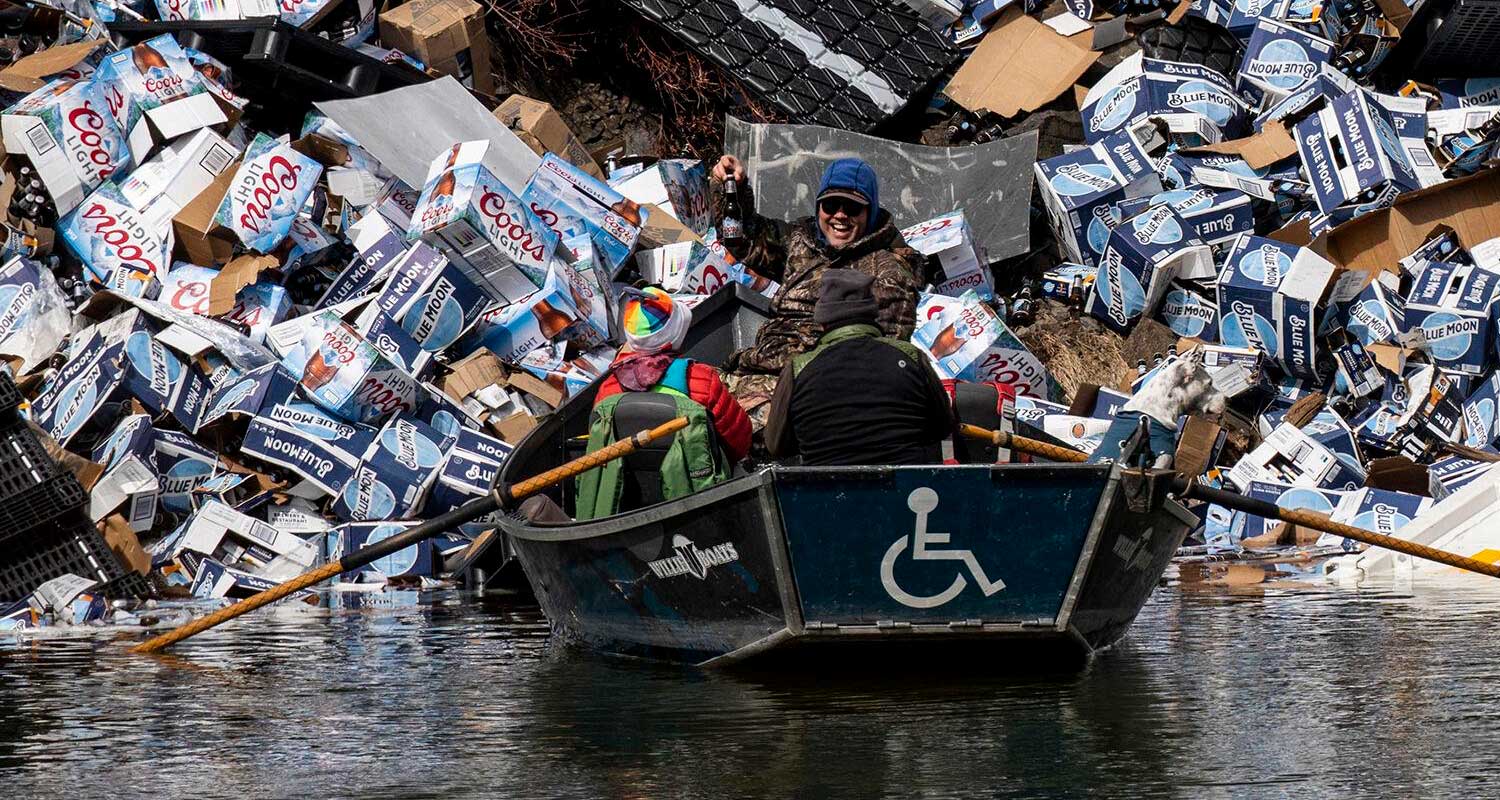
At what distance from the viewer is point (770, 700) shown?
5648 mm

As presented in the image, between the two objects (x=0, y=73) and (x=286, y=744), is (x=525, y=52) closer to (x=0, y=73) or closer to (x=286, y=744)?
(x=0, y=73)

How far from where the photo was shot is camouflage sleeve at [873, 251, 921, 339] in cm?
758

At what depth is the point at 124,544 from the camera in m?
8.36

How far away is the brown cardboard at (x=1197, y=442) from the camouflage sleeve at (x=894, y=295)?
2171mm

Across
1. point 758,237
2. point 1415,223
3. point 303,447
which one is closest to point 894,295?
point 303,447

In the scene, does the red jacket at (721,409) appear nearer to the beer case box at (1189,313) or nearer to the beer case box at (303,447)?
the beer case box at (303,447)

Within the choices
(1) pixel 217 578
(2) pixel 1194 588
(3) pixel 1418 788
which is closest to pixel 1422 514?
(2) pixel 1194 588

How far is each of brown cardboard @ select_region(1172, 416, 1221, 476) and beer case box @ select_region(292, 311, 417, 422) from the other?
146 inches

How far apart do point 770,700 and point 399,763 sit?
126 centimetres

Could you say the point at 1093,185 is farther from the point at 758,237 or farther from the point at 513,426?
the point at 513,426

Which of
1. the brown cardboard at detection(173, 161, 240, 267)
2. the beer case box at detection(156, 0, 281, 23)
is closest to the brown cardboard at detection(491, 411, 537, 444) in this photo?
the brown cardboard at detection(173, 161, 240, 267)

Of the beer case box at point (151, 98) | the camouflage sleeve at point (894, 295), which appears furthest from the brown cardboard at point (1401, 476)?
the beer case box at point (151, 98)

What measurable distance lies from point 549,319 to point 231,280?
1629mm

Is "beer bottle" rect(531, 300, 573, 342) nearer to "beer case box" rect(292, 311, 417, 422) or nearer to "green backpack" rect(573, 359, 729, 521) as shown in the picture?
"beer case box" rect(292, 311, 417, 422)
